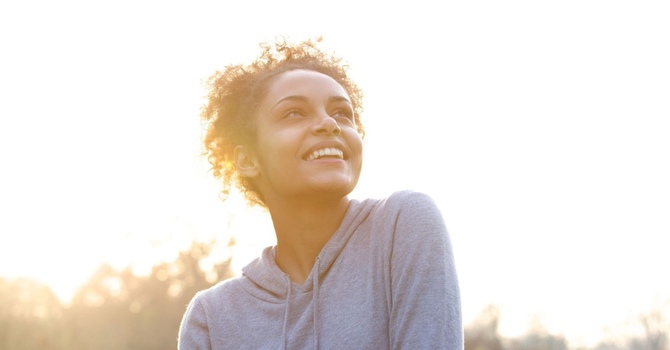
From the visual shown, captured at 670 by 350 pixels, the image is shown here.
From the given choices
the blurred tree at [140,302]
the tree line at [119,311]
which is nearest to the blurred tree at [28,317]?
the tree line at [119,311]

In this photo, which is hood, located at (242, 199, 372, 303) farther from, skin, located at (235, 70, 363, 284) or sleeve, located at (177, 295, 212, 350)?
sleeve, located at (177, 295, 212, 350)

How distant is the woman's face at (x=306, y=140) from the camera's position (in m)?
2.76

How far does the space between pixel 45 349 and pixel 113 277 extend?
17.3ft

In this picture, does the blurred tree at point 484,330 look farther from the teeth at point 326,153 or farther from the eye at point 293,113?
the teeth at point 326,153

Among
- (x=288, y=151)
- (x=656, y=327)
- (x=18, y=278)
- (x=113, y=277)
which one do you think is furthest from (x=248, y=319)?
(x=656, y=327)

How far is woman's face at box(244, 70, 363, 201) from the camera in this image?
2.76 meters

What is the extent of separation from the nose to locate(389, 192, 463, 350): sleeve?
37cm

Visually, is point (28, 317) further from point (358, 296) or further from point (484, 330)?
point (358, 296)

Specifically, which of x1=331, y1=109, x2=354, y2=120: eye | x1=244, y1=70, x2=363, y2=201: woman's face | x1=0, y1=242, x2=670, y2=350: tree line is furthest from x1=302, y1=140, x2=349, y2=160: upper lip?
x1=0, y1=242, x2=670, y2=350: tree line

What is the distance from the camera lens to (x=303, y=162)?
2789mm

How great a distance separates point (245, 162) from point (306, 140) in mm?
462

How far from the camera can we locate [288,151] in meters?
2.83

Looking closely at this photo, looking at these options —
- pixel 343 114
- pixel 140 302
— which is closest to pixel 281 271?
pixel 343 114

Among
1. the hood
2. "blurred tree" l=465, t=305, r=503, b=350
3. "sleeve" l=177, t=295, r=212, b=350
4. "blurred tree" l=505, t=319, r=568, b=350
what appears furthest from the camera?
"blurred tree" l=505, t=319, r=568, b=350
